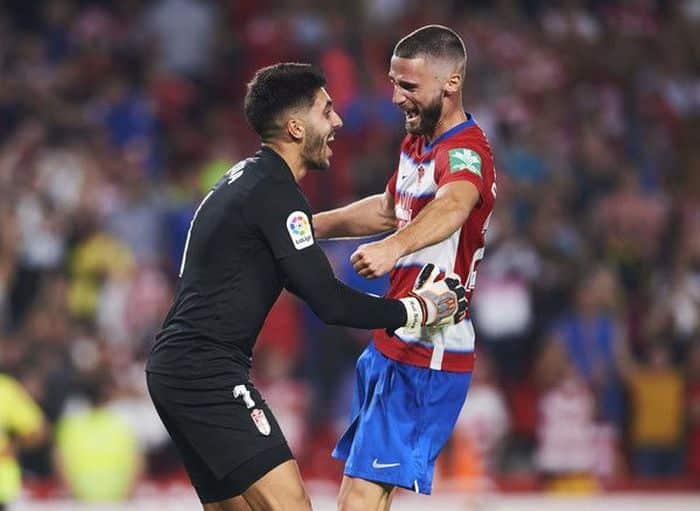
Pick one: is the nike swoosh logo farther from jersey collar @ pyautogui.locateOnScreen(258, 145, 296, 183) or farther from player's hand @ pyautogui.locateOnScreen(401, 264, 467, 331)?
jersey collar @ pyautogui.locateOnScreen(258, 145, 296, 183)

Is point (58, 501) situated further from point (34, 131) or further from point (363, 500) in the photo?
point (363, 500)

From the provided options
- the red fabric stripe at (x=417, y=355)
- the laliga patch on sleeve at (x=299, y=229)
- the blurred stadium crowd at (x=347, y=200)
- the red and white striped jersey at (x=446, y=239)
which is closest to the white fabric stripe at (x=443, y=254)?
the red and white striped jersey at (x=446, y=239)

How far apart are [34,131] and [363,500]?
7.22 m

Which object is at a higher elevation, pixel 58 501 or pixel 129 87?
pixel 129 87

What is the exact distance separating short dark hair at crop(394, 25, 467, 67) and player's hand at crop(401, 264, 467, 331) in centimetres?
90

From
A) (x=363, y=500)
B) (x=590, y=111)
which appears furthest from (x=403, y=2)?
(x=363, y=500)

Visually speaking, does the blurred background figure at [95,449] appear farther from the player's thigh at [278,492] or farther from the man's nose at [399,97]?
the player's thigh at [278,492]

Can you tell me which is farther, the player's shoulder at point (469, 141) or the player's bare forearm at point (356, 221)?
the player's bare forearm at point (356, 221)

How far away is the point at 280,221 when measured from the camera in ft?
19.6

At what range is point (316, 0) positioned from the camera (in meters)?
14.1

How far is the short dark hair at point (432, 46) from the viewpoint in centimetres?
651

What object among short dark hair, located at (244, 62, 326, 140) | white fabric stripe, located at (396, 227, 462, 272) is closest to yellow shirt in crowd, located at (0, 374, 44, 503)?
white fabric stripe, located at (396, 227, 462, 272)

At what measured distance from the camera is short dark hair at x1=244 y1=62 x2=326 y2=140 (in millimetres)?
6203

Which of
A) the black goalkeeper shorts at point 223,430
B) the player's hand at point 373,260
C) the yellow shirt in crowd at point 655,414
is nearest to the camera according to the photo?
the player's hand at point 373,260
